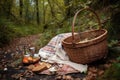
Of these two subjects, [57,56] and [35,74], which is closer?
[35,74]

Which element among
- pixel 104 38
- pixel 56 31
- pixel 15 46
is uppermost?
pixel 104 38

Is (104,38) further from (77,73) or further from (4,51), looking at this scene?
(4,51)

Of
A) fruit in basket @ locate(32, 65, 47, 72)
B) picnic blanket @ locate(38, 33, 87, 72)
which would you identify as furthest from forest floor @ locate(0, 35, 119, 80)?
picnic blanket @ locate(38, 33, 87, 72)

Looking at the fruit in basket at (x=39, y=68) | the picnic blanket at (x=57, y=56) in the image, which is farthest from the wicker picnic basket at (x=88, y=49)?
the fruit in basket at (x=39, y=68)

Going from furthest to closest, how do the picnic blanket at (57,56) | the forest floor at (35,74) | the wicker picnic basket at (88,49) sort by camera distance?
the picnic blanket at (57,56)
the wicker picnic basket at (88,49)
the forest floor at (35,74)

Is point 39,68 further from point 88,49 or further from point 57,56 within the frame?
point 88,49

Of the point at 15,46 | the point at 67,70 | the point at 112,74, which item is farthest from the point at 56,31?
the point at 112,74

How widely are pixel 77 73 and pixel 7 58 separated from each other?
216cm

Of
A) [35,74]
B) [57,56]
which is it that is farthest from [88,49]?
[35,74]

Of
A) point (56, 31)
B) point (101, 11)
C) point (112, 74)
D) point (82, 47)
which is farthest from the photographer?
point (56, 31)

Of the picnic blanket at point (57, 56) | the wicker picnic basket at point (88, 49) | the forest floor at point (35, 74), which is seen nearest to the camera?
the forest floor at point (35, 74)

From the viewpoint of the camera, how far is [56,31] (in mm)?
6605

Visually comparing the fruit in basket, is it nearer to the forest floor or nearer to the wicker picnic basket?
the forest floor

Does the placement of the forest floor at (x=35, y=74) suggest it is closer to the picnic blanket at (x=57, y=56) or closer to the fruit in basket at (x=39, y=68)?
the fruit in basket at (x=39, y=68)
